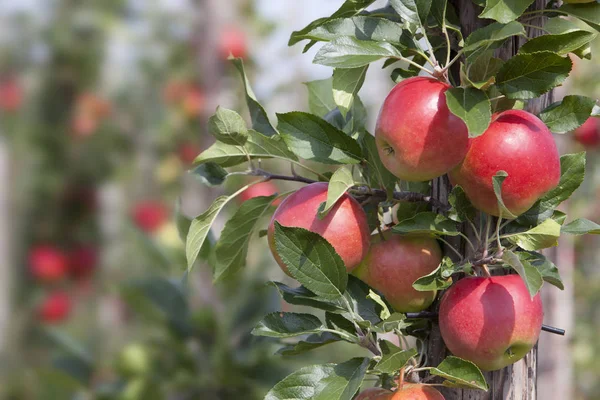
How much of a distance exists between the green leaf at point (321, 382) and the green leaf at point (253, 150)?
238mm

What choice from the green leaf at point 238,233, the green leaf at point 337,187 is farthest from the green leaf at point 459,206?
the green leaf at point 238,233

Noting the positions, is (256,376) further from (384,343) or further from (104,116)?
(104,116)

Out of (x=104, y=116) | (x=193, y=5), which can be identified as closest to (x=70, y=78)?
(x=104, y=116)

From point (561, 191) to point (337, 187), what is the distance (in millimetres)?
247

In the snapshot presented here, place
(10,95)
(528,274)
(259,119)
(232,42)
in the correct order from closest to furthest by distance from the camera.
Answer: (528,274)
(259,119)
(232,42)
(10,95)

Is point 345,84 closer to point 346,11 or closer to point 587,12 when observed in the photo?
point 346,11

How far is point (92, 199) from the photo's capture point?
347cm

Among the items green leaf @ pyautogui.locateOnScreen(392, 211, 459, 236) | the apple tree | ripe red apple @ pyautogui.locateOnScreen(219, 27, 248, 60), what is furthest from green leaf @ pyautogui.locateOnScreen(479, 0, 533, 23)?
ripe red apple @ pyautogui.locateOnScreen(219, 27, 248, 60)

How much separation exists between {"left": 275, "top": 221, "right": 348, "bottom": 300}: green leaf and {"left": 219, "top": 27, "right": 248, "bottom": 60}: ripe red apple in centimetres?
172

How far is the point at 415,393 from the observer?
0.63m

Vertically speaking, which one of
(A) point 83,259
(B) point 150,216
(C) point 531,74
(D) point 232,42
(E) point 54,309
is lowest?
(E) point 54,309

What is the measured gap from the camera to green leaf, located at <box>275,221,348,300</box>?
0.64m

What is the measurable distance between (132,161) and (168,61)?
0.70 metres

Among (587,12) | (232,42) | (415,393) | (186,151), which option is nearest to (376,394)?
(415,393)
